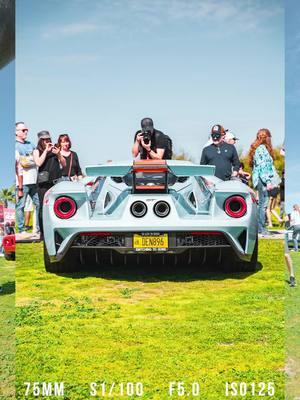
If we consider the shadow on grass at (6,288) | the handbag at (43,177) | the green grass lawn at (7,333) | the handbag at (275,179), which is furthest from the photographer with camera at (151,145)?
the shadow on grass at (6,288)

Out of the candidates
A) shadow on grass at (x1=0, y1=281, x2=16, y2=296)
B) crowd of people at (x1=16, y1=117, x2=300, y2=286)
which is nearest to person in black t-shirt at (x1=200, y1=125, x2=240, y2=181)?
crowd of people at (x1=16, y1=117, x2=300, y2=286)

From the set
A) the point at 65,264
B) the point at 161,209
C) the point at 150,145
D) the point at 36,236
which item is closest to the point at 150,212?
the point at 161,209

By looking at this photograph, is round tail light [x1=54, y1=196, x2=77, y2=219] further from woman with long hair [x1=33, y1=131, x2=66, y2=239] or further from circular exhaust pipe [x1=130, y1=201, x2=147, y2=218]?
circular exhaust pipe [x1=130, y1=201, x2=147, y2=218]

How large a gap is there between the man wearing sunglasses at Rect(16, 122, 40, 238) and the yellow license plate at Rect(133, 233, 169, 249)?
2.62 ft

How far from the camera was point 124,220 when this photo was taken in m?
5.42

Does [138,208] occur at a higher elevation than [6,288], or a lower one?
higher

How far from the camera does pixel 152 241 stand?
5.47 metres

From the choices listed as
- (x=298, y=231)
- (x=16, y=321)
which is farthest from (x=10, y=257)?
(x=298, y=231)

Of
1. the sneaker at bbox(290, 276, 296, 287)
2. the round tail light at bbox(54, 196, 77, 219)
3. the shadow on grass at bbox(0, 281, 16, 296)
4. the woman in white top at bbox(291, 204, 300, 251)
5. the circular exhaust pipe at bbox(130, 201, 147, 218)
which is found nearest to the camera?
the circular exhaust pipe at bbox(130, 201, 147, 218)

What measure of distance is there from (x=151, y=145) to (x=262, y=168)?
86 cm

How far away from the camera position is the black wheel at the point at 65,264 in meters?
5.67

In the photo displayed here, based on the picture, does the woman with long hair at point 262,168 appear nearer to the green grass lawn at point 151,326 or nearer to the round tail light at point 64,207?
the green grass lawn at point 151,326

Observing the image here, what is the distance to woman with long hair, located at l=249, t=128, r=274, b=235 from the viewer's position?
561cm

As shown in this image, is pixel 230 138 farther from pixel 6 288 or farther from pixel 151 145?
pixel 6 288
